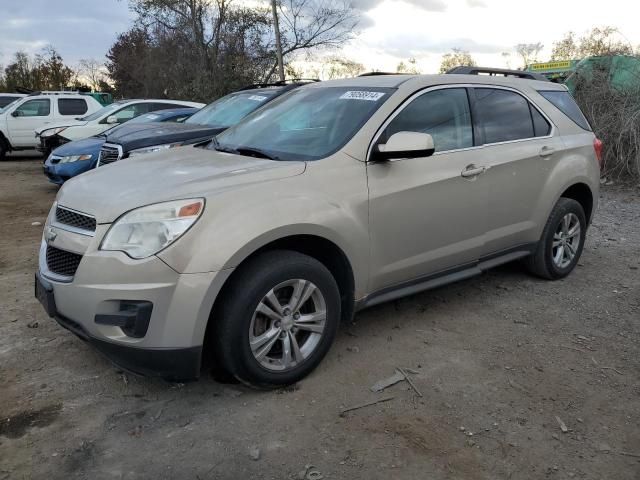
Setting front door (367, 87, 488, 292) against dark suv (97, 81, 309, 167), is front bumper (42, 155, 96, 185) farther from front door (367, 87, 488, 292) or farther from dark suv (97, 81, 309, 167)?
front door (367, 87, 488, 292)

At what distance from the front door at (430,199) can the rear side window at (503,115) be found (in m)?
0.18

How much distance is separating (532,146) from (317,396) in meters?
2.72

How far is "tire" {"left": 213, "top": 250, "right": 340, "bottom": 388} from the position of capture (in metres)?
2.84

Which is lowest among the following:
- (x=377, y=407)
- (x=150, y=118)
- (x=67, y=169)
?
(x=377, y=407)

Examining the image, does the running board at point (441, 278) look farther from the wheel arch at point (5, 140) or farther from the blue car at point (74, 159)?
the wheel arch at point (5, 140)

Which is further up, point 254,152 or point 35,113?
point 35,113

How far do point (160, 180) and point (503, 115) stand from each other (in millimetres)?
2726

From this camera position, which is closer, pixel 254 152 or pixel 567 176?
pixel 254 152

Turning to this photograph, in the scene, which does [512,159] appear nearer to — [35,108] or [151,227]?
[151,227]

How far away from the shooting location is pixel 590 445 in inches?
106

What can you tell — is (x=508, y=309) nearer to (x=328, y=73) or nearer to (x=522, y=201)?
(x=522, y=201)

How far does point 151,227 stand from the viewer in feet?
8.96

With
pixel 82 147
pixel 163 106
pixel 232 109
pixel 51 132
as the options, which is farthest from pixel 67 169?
pixel 163 106

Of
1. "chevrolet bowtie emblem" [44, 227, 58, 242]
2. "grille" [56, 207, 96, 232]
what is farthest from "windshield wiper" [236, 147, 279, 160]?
"chevrolet bowtie emblem" [44, 227, 58, 242]
